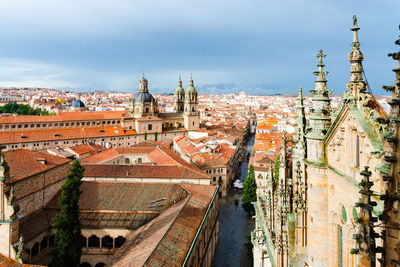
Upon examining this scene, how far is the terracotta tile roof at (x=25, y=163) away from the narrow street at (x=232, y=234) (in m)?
18.4

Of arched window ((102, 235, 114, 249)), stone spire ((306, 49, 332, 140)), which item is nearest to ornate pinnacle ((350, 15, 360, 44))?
stone spire ((306, 49, 332, 140))

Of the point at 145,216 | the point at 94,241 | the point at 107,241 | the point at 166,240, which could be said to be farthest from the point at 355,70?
the point at 94,241

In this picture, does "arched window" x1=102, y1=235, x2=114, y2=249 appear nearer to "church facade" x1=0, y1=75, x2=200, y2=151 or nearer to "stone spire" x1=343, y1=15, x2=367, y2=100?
"stone spire" x1=343, y1=15, x2=367, y2=100

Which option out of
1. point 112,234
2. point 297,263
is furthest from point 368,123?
point 112,234

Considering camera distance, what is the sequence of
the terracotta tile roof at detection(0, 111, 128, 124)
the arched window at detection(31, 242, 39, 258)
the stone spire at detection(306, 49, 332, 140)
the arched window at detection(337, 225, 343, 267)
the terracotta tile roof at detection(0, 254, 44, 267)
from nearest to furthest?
the arched window at detection(337, 225, 343, 267) < the stone spire at detection(306, 49, 332, 140) < the terracotta tile roof at detection(0, 254, 44, 267) < the arched window at detection(31, 242, 39, 258) < the terracotta tile roof at detection(0, 111, 128, 124)

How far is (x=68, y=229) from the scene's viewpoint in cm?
2005

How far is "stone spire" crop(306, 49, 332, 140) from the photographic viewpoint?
29.5 feet

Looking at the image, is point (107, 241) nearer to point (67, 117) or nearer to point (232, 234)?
point (232, 234)

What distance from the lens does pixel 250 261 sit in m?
31.0

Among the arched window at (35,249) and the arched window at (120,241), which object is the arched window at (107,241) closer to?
the arched window at (120,241)

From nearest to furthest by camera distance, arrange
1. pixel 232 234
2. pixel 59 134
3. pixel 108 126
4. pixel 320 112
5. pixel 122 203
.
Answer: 1. pixel 320 112
2. pixel 122 203
3. pixel 232 234
4. pixel 59 134
5. pixel 108 126

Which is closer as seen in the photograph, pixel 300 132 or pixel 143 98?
pixel 300 132

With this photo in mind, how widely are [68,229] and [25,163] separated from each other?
7691 mm

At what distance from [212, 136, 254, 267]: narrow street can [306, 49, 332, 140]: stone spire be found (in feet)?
83.1
